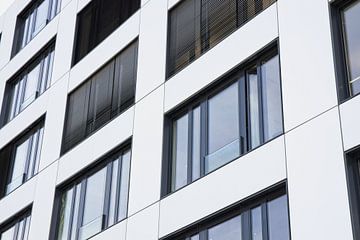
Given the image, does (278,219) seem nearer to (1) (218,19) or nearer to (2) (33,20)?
(1) (218,19)

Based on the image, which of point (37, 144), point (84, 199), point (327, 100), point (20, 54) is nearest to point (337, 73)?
point (327, 100)

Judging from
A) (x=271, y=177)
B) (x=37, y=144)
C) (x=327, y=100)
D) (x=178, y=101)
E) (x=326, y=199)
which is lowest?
(x=326, y=199)

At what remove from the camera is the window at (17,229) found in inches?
945

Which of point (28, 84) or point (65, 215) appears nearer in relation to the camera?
point (65, 215)

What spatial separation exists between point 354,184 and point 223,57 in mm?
5587

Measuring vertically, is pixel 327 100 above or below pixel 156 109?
below

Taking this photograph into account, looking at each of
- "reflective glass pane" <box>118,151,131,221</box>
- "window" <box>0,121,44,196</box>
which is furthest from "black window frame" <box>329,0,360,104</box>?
"window" <box>0,121,44,196</box>

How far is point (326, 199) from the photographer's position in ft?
42.8

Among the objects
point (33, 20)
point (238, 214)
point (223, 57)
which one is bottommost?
point (238, 214)

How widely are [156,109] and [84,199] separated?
13.6 feet

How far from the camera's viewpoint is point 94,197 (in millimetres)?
20891

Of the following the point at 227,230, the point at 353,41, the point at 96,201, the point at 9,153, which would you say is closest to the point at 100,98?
the point at 96,201

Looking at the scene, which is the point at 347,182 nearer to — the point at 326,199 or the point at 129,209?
the point at 326,199

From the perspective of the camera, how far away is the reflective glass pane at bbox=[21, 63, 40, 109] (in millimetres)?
27688
